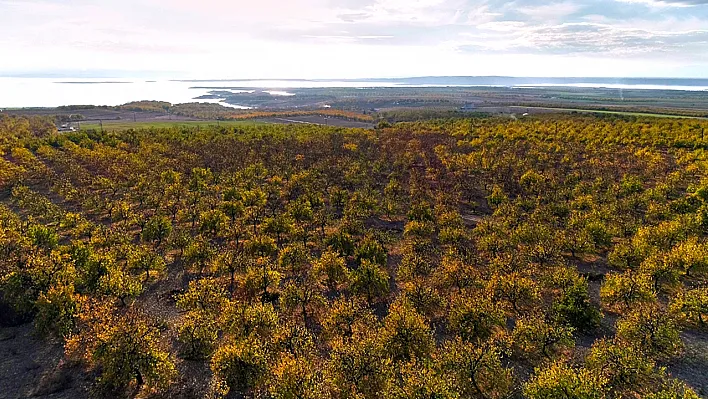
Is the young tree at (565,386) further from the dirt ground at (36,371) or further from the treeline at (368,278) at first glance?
the dirt ground at (36,371)

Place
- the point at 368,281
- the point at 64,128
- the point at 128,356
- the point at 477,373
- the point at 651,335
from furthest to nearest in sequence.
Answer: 1. the point at 64,128
2. the point at 368,281
3. the point at 651,335
4. the point at 477,373
5. the point at 128,356

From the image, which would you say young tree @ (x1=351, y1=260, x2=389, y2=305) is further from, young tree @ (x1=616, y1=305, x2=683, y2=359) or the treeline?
young tree @ (x1=616, y1=305, x2=683, y2=359)

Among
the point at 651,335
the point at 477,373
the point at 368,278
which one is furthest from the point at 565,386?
the point at 368,278

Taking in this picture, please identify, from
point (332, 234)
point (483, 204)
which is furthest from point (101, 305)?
point (483, 204)

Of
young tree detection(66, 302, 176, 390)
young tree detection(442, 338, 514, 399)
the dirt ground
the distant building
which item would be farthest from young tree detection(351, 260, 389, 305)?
the distant building

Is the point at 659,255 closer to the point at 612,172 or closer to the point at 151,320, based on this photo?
the point at 612,172

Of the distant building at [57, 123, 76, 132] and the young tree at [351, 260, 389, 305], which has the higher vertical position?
the distant building at [57, 123, 76, 132]

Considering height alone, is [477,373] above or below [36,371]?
above

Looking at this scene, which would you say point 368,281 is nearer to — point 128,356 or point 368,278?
point 368,278
